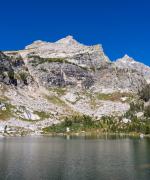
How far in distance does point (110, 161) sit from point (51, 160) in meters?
21.3

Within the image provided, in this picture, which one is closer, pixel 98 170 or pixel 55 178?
pixel 55 178

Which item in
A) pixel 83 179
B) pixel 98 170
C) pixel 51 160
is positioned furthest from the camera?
pixel 51 160

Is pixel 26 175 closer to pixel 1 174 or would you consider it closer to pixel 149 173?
pixel 1 174

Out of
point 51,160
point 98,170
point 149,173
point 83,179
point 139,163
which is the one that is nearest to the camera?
point 83,179

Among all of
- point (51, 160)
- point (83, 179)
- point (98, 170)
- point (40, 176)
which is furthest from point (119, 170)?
point (51, 160)

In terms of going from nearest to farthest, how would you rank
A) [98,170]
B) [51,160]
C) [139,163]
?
1. [98,170]
2. [139,163]
3. [51,160]

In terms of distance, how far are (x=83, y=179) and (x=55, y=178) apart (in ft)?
23.8

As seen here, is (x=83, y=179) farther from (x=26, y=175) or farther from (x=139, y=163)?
(x=139, y=163)

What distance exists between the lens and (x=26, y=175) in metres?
89.4

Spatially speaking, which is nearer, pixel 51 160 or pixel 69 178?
pixel 69 178

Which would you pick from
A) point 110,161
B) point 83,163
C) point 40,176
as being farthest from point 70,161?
point 40,176

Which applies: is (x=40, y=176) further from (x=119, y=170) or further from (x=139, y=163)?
(x=139, y=163)

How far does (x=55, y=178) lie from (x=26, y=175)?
844 cm

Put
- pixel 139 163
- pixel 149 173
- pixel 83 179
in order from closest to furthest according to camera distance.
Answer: pixel 83 179
pixel 149 173
pixel 139 163
